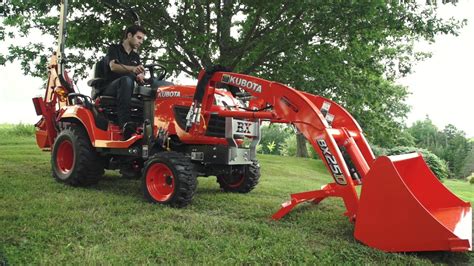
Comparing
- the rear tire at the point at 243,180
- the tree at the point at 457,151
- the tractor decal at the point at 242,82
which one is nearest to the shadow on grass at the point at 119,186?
the rear tire at the point at 243,180

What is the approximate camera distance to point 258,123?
5941 mm

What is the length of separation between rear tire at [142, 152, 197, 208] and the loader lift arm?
51 centimetres

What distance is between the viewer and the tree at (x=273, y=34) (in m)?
9.86

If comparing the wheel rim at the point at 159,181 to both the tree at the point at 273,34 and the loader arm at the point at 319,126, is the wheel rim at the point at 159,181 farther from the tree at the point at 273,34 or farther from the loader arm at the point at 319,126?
the tree at the point at 273,34

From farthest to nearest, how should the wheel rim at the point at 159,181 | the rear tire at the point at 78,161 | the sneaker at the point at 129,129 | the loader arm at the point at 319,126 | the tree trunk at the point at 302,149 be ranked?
1. the tree trunk at the point at 302,149
2. the rear tire at the point at 78,161
3. the sneaker at the point at 129,129
4. the wheel rim at the point at 159,181
5. the loader arm at the point at 319,126

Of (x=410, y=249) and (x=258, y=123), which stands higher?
(x=258, y=123)

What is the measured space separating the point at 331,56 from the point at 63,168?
6.62m

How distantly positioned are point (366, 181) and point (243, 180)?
10.3 feet

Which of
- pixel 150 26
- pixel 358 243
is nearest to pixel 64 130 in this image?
pixel 150 26

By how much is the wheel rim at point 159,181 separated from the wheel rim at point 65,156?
2.19 meters

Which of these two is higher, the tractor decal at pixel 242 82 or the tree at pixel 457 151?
the tractor decal at pixel 242 82

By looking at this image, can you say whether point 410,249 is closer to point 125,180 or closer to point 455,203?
point 455,203

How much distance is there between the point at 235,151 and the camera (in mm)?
5613

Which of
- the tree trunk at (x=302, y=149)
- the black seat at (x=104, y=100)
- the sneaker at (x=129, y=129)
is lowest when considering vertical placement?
the tree trunk at (x=302, y=149)
